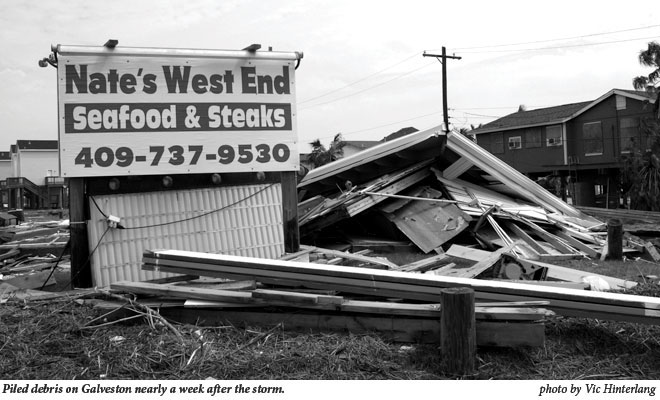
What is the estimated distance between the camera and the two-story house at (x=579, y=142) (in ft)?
116

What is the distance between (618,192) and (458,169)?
28.0 metres

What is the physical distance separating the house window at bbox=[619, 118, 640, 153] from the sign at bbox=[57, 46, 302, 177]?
30.8 meters

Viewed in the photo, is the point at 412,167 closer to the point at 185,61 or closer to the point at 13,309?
the point at 185,61

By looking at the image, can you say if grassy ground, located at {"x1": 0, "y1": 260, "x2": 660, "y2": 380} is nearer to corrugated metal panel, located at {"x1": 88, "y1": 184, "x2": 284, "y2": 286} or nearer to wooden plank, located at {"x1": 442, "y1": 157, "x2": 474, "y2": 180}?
corrugated metal panel, located at {"x1": 88, "y1": 184, "x2": 284, "y2": 286}

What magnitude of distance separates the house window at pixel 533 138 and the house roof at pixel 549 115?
57 centimetres

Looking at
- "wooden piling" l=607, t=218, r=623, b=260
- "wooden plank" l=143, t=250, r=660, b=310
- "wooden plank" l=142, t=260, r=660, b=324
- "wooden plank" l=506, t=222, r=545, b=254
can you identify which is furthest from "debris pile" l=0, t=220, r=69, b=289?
"wooden piling" l=607, t=218, r=623, b=260

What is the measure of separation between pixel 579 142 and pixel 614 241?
99.0 ft

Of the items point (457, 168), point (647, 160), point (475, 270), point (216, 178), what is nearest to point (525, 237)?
point (457, 168)

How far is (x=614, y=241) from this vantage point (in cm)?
1081

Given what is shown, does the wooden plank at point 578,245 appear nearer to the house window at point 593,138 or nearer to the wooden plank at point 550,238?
the wooden plank at point 550,238

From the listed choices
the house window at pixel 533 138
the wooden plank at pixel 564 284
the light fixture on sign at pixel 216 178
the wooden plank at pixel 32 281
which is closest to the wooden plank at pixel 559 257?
the wooden plank at pixel 564 284

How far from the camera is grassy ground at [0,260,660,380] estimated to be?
15.9ft

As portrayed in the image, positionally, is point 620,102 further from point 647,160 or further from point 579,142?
point 647,160

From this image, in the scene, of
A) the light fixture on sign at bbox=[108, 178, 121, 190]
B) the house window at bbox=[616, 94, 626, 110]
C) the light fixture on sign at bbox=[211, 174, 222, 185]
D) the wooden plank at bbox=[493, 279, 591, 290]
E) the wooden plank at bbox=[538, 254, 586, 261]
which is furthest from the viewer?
the house window at bbox=[616, 94, 626, 110]
